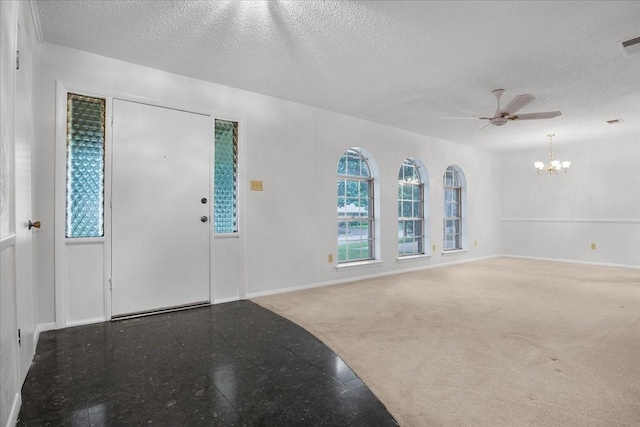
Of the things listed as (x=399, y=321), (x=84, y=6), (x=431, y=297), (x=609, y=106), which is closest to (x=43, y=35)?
(x=84, y=6)

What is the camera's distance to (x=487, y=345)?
2.44 m

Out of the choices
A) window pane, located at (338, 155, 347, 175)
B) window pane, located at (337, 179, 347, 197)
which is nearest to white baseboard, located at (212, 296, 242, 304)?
window pane, located at (337, 179, 347, 197)

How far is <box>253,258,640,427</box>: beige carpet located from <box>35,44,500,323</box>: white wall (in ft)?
1.57

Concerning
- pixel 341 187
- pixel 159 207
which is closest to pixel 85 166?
pixel 159 207

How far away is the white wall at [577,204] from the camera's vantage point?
20.1 feet

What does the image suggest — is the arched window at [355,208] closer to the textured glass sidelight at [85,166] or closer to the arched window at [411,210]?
the arched window at [411,210]

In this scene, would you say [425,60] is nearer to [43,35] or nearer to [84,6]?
[84,6]

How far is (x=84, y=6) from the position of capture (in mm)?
2316

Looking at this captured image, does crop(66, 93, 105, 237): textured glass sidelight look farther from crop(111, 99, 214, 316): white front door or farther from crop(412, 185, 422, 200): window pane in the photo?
crop(412, 185, 422, 200): window pane

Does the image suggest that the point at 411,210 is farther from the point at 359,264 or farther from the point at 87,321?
the point at 87,321

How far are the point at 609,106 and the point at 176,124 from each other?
5.57 m

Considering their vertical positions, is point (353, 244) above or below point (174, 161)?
below

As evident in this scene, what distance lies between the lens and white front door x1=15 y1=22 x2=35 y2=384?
178 centimetres

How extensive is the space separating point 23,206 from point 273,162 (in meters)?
2.53
